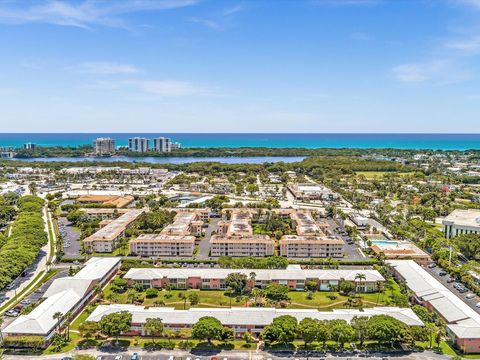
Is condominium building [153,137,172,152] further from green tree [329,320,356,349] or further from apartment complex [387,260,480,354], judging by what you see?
green tree [329,320,356,349]

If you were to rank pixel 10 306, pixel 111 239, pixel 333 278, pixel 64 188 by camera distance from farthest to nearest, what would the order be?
pixel 64 188 → pixel 111 239 → pixel 333 278 → pixel 10 306

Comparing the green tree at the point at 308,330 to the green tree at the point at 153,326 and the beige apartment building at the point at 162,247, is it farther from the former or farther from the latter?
the beige apartment building at the point at 162,247

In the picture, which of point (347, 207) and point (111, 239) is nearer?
point (111, 239)

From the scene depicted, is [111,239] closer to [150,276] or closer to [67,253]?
[67,253]

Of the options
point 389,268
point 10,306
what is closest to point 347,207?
point 389,268

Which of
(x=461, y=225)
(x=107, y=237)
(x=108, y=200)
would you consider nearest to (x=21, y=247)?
(x=107, y=237)

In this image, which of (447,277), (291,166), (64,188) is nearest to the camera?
(447,277)
